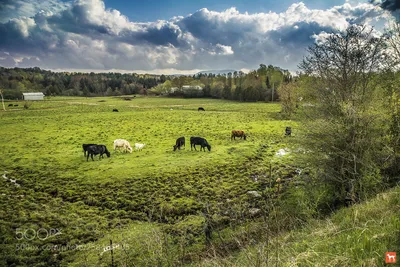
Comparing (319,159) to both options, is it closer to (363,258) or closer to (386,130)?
(386,130)

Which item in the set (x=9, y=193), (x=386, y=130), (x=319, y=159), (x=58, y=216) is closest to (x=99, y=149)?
(x=9, y=193)

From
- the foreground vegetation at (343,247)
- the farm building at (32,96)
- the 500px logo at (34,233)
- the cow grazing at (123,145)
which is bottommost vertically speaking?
the 500px logo at (34,233)

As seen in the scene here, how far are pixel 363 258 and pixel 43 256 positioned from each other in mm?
9683

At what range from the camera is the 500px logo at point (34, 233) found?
958cm

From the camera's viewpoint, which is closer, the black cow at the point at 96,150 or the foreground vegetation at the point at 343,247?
the foreground vegetation at the point at 343,247

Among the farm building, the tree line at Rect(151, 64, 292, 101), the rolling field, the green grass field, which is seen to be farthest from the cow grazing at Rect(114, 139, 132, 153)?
the farm building

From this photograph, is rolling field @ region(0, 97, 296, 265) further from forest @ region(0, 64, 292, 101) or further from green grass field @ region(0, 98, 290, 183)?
forest @ region(0, 64, 292, 101)

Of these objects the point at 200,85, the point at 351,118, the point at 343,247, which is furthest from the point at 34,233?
the point at 200,85

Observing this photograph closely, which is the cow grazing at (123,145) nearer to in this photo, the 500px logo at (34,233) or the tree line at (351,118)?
the 500px logo at (34,233)

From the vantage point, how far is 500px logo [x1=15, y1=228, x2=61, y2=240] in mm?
9578

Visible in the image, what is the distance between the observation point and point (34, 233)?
989 cm

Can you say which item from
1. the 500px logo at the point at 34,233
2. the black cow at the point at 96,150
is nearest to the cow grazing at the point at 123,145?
the black cow at the point at 96,150

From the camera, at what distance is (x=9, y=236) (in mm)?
9453

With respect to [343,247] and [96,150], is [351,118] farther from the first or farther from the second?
[96,150]
